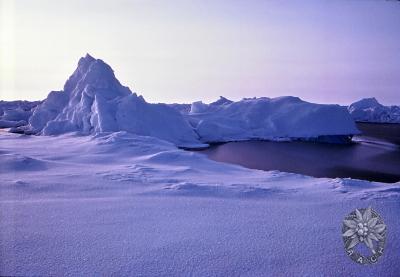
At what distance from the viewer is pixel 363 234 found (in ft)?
10.5

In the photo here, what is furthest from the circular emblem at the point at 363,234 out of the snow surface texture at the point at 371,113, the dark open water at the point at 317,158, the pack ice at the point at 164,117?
the snow surface texture at the point at 371,113

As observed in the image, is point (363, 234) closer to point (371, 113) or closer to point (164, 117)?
point (164, 117)

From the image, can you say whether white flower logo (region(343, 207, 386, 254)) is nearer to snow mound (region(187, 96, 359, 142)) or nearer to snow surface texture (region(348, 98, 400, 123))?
snow mound (region(187, 96, 359, 142))

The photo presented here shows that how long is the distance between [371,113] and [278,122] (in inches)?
1283

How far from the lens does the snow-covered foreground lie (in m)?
2.91

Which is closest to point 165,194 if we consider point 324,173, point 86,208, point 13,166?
point 86,208

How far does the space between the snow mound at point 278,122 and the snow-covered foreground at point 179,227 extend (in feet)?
65.7

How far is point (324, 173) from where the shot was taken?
14.7 metres

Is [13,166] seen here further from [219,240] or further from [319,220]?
[319,220]

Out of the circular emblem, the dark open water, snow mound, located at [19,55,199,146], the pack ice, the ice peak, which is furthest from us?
the ice peak

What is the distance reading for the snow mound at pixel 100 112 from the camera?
65.8 ft

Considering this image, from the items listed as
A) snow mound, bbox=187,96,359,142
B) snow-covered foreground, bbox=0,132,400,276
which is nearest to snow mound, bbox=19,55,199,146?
snow mound, bbox=187,96,359,142

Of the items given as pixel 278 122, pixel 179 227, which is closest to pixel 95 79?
pixel 278 122

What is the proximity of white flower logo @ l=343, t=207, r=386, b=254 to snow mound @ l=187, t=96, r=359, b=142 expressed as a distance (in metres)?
22.4
